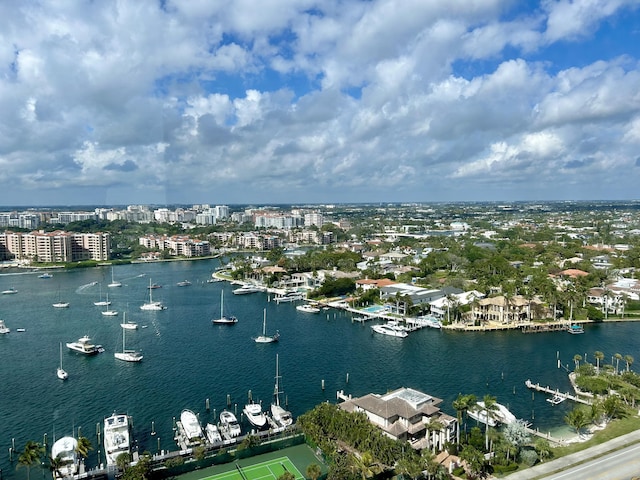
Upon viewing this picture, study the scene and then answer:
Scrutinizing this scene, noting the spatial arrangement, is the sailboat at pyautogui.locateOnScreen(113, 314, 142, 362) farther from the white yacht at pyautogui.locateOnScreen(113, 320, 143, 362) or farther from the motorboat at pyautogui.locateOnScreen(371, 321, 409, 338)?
the motorboat at pyautogui.locateOnScreen(371, 321, 409, 338)

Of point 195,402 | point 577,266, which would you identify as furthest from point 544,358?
point 577,266

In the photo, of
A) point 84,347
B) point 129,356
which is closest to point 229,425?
point 129,356

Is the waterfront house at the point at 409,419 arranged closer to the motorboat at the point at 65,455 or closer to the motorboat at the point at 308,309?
the motorboat at the point at 65,455

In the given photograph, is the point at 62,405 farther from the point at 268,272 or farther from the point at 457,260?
the point at 457,260

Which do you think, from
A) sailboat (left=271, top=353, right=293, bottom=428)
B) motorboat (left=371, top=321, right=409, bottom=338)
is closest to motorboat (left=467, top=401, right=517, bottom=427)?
sailboat (left=271, top=353, right=293, bottom=428)

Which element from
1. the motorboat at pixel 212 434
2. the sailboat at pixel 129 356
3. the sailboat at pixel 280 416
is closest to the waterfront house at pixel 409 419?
the sailboat at pixel 280 416

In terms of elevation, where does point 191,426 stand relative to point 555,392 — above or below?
above

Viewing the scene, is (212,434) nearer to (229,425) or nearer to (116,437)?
(229,425)
